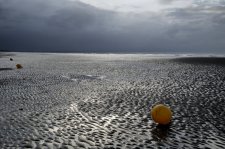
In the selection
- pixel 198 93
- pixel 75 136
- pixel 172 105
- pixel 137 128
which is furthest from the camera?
pixel 198 93

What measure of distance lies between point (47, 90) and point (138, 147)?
39.8ft

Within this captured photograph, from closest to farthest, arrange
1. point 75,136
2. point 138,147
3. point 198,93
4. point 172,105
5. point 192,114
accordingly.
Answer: point 138,147, point 75,136, point 192,114, point 172,105, point 198,93

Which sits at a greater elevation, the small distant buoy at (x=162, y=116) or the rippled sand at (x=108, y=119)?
the small distant buoy at (x=162, y=116)

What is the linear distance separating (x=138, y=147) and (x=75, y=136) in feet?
6.66

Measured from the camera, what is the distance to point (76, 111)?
42.6 ft

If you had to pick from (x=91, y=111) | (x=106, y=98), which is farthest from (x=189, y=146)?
(x=106, y=98)

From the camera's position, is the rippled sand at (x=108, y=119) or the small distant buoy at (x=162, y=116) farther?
the small distant buoy at (x=162, y=116)

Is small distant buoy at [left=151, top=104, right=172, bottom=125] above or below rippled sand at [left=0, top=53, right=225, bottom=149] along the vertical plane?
above

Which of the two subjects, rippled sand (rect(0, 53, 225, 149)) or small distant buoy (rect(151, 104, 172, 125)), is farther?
small distant buoy (rect(151, 104, 172, 125))

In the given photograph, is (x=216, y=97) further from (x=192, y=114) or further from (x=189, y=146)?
(x=189, y=146)

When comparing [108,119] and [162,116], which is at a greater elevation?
[162,116]

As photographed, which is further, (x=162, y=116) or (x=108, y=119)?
(x=108, y=119)

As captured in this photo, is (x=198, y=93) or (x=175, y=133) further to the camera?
(x=198, y=93)

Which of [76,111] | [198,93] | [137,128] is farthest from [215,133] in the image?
[198,93]
